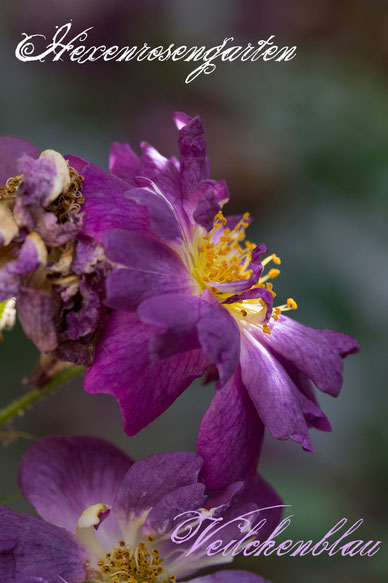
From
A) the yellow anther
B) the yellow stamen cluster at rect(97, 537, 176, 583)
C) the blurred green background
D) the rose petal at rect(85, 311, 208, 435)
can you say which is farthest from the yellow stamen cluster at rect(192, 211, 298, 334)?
the blurred green background

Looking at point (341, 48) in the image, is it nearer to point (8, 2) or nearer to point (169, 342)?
point (8, 2)

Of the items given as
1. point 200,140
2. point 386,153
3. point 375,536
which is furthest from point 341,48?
point 200,140

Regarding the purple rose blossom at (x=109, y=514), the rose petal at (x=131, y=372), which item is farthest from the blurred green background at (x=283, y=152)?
the rose petal at (x=131, y=372)

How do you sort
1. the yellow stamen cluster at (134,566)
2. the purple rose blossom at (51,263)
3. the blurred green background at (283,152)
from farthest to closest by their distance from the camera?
the blurred green background at (283,152) < the yellow stamen cluster at (134,566) < the purple rose blossom at (51,263)

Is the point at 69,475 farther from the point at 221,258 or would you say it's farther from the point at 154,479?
the point at 221,258

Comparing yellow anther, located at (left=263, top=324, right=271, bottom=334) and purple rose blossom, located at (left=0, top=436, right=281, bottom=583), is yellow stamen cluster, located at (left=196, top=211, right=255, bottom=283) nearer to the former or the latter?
yellow anther, located at (left=263, top=324, right=271, bottom=334)

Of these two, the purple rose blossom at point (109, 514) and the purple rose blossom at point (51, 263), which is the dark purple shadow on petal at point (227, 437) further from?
the purple rose blossom at point (51, 263)
